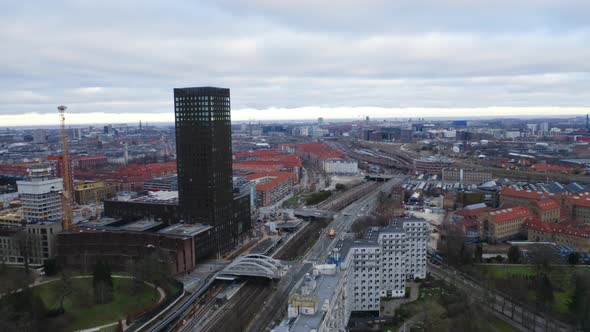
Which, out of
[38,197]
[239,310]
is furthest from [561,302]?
[38,197]

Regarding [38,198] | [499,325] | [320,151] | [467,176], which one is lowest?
[499,325]

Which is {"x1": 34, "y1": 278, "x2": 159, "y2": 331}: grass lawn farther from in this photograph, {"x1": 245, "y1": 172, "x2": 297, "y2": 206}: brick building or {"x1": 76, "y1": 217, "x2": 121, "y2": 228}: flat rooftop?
{"x1": 245, "y1": 172, "x2": 297, "y2": 206}: brick building

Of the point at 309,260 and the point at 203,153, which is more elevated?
the point at 203,153

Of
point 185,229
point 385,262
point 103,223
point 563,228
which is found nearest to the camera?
point 385,262

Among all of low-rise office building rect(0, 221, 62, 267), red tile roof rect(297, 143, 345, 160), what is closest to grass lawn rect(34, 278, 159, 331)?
low-rise office building rect(0, 221, 62, 267)

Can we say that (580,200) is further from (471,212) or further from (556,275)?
(556,275)

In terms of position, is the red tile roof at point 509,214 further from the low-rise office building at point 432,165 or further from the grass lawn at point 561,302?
the low-rise office building at point 432,165

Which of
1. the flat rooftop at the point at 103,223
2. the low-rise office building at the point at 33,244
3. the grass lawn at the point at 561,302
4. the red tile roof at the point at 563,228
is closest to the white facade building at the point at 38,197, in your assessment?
the low-rise office building at the point at 33,244
